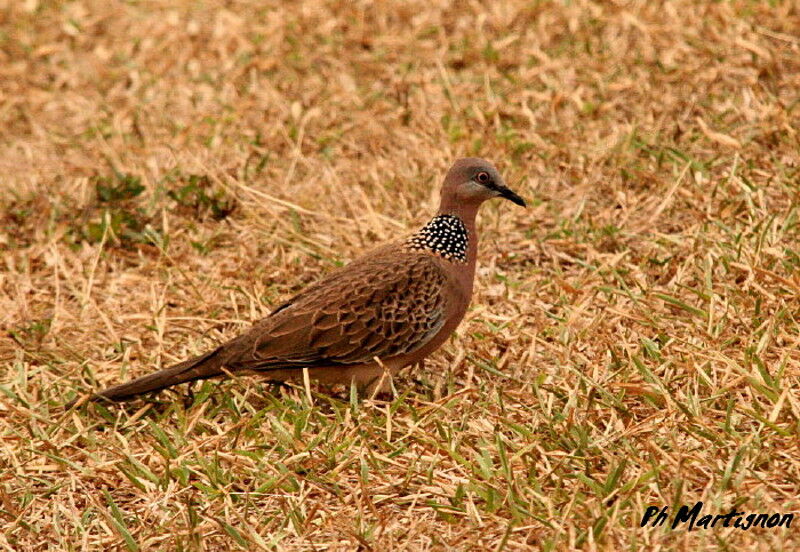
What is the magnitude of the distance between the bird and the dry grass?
16 cm

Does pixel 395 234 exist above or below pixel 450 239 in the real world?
below

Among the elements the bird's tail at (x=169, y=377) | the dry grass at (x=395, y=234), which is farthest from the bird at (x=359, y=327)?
the dry grass at (x=395, y=234)

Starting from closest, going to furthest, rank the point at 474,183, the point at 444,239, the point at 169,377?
the point at 169,377 → the point at 444,239 → the point at 474,183

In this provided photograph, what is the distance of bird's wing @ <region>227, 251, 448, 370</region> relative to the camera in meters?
5.31

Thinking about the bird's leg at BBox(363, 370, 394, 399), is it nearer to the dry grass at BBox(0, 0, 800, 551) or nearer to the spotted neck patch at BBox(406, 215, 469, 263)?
the dry grass at BBox(0, 0, 800, 551)

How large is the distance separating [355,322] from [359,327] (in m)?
0.03

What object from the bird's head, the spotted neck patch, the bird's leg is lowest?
the bird's leg

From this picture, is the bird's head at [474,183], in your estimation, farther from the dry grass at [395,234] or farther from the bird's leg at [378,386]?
the bird's leg at [378,386]

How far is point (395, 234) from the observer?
261 inches

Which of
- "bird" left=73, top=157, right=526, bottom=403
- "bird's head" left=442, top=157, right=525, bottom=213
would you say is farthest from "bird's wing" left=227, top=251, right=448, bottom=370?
"bird's head" left=442, top=157, right=525, bottom=213

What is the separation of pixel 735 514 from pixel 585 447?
26.8 inches

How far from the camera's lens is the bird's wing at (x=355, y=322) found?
5312mm

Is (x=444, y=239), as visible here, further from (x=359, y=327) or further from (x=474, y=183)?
(x=359, y=327)

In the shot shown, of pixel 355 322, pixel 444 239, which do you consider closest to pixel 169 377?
pixel 355 322
